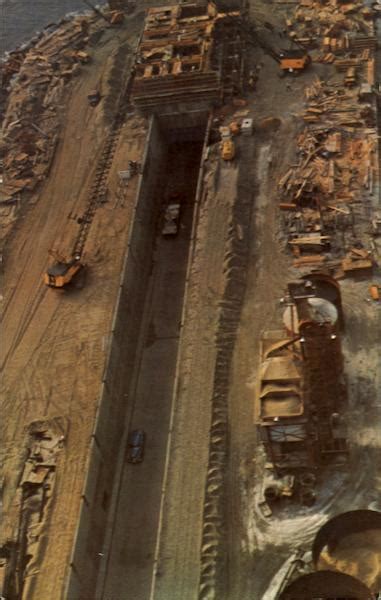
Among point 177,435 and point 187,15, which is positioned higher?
point 187,15

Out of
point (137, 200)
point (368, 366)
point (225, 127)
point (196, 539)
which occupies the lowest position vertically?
point (196, 539)

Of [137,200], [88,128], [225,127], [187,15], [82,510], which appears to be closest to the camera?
[82,510]

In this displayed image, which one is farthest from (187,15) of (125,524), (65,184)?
(125,524)

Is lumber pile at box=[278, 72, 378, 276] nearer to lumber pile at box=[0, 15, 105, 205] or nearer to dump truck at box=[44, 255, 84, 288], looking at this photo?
dump truck at box=[44, 255, 84, 288]

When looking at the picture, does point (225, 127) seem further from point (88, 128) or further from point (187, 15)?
point (187, 15)

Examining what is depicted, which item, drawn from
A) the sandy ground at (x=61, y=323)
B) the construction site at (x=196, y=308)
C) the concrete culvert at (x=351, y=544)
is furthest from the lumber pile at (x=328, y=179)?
the concrete culvert at (x=351, y=544)
